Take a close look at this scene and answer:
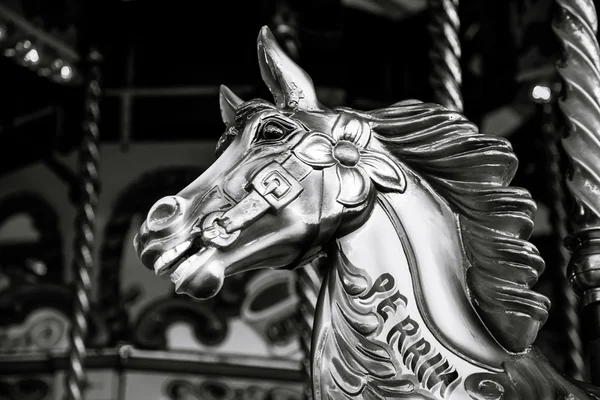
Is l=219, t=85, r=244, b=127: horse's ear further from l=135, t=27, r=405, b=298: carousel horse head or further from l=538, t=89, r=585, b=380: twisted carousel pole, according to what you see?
l=538, t=89, r=585, b=380: twisted carousel pole

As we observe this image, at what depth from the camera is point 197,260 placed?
0.73 metres

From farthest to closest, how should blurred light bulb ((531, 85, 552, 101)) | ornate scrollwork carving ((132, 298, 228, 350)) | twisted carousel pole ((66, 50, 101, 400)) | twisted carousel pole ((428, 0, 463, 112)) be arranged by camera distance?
1. ornate scrollwork carving ((132, 298, 228, 350))
2. blurred light bulb ((531, 85, 552, 101))
3. twisted carousel pole ((66, 50, 101, 400))
4. twisted carousel pole ((428, 0, 463, 112))

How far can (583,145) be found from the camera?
0.89m

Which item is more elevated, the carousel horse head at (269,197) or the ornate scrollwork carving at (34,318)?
the carousel horse head at (269,197)

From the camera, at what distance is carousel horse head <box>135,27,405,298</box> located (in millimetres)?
734

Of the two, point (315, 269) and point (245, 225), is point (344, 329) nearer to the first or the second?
point (245, 225)

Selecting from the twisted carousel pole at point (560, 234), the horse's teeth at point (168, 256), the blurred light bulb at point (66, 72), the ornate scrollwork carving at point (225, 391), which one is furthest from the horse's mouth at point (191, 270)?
the ornate scrollwork carving at point (225, 391)

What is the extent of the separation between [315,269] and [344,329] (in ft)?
1.53

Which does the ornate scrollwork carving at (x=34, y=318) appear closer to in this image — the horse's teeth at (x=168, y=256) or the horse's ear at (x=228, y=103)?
the horse's ear at (x=228, y=103)

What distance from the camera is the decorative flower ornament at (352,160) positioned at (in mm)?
776

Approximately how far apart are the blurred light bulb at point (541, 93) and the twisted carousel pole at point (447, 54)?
1153 mm

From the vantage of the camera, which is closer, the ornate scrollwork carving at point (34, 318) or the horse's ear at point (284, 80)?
the horse's ear at point (284, 80)

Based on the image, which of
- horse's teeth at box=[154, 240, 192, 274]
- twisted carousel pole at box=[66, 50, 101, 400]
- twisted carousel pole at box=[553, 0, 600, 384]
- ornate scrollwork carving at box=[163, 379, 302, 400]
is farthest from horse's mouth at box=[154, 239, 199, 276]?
ornate scrollwork carving at box=[163, 379, 302, 400]

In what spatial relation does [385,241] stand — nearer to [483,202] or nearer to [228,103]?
[483,202]
